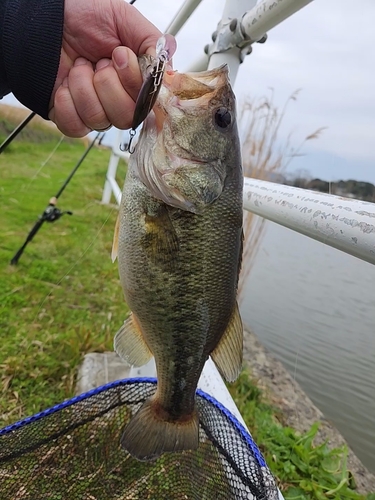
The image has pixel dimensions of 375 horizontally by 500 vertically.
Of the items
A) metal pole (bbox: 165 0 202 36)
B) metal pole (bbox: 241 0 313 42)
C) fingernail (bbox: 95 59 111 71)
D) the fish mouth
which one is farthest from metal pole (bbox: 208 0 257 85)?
fingernail (bbox: 95 59 111 71)

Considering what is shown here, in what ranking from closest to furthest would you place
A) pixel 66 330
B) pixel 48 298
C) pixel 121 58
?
pixel 121 58 < pixel 66 330 < pixel 48 298

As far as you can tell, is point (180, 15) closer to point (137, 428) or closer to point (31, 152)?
point (137, 428)

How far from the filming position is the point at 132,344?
1.39 meters

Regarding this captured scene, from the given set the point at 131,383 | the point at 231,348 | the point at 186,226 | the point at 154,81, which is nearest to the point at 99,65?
the point at 154,81

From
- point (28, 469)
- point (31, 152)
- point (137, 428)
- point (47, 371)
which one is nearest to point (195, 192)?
point (137, 428)

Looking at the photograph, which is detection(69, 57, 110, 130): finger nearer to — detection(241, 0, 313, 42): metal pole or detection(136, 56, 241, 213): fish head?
detection(136, 56, 241, 213): fish head

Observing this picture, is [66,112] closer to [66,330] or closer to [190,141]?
[190,141]

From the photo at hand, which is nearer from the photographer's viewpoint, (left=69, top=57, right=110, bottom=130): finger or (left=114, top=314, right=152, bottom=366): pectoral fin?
(left=69, top=57, right=110, bottom=130): finger

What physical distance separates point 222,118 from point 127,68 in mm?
296

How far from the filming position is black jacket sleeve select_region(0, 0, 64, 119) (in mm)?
1217

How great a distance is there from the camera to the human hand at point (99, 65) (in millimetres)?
1167

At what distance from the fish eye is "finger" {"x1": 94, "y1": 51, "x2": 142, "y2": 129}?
24cm

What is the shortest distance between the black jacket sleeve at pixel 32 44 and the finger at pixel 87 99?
62mm

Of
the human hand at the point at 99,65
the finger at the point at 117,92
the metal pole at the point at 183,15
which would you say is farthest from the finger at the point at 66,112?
the metal pole at the point at 183,15
